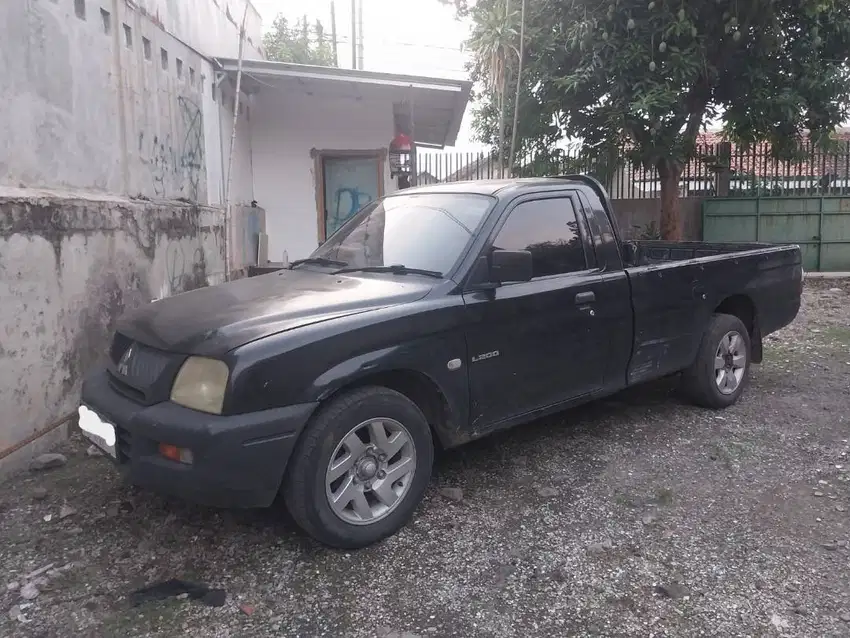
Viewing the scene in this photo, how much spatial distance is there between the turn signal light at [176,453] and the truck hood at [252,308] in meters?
0.40

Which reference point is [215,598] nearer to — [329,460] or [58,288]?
[329,460]

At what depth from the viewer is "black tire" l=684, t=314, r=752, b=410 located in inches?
196

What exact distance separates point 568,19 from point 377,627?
972 centimetres

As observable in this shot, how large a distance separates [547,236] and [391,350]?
1.43 metres

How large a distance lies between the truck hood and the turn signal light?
0.40m

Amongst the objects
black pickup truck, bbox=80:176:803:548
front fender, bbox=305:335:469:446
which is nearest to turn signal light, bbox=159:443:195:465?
black pickup truck, bbox=80:176:803:548

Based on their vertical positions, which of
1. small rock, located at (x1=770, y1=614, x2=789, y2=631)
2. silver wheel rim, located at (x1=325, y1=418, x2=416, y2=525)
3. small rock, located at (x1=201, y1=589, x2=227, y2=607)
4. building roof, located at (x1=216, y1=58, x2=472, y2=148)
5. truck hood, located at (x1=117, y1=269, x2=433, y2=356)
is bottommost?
small rock, located at (x1=770, y1=614, x2=789, y2=631)

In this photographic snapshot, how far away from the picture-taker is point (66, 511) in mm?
3637

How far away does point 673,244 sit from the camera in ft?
20.4

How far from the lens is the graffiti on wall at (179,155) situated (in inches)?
251

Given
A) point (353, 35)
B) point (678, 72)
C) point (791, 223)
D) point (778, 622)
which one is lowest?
point (778, 622)

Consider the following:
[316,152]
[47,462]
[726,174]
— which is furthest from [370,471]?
[726,174]

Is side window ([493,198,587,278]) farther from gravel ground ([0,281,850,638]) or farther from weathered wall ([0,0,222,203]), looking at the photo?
weathered wall ([0,0,222,203])

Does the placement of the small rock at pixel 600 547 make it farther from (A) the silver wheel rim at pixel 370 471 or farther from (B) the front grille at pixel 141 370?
(B) the front grille at pixel 141 370
